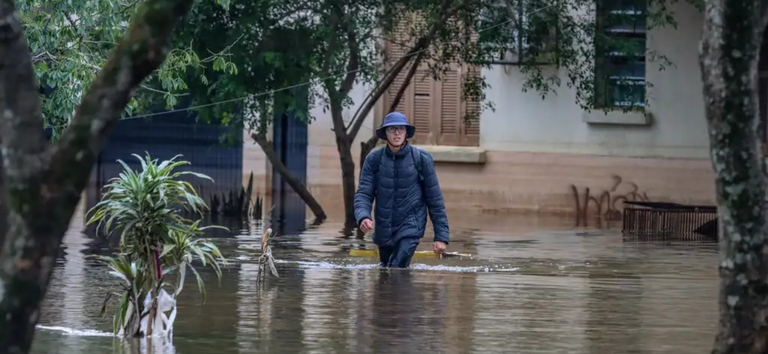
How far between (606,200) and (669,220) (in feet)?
10.4

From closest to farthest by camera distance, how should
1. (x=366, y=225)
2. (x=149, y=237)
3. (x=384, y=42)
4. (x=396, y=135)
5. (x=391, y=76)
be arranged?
1. (x=149, y=237)
2. (x=366, y=225)
3. (x=396, y=135)
4. (x=391, y=76)
5. (x=384, y=42)

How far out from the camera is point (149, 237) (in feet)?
28.3

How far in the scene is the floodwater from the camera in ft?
29.9

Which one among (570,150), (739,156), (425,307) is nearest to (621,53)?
(570,150)

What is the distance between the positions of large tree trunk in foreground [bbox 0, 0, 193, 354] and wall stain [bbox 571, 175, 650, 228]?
19.1 m

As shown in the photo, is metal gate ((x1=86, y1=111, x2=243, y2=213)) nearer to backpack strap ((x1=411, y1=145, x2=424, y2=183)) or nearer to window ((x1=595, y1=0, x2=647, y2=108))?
window ((x1=595, y1=0, x2=647, y2=108))

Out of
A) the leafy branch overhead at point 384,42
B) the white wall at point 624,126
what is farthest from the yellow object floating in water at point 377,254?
the white wall at point 624,126

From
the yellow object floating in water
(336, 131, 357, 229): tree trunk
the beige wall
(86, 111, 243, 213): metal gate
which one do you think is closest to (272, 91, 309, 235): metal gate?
the beige wall

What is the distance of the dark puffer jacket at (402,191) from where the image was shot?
42.8 feet

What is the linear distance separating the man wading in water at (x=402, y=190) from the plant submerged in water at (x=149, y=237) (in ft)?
13.6

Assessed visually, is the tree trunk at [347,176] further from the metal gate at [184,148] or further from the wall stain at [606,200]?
the wall stain at [606,200]

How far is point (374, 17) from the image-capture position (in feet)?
71.6

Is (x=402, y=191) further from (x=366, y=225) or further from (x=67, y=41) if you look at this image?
(x=67, y=41)

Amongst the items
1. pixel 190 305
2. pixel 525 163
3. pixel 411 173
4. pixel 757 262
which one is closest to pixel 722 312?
pixel 757 262
